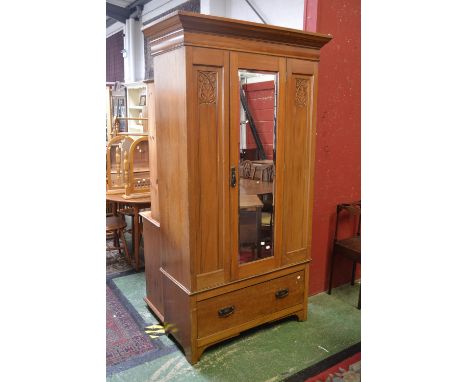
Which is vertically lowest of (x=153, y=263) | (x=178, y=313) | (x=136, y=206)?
(x=178, y=313)

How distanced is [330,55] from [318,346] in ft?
6.57

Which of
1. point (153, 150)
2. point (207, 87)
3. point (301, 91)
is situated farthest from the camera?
point (153, 150)

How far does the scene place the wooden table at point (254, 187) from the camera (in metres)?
2.30

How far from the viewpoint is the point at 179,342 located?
94.4 inches

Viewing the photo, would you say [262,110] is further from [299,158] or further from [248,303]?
[248,303]

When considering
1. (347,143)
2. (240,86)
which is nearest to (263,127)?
(240,86)

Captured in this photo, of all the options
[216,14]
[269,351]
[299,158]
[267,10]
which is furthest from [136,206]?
[216,14]

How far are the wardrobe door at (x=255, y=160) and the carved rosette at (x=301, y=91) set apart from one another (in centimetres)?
14

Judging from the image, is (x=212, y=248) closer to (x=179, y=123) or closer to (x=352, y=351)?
(x=179, y=123)

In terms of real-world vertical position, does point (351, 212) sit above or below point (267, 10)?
below

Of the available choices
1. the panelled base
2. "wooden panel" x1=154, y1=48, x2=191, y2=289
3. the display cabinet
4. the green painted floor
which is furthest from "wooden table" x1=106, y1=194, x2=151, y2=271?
"wooden panel" x1=154, y1=48, x2=191, y2=289

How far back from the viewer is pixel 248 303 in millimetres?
2445

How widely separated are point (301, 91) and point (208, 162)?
79 cm

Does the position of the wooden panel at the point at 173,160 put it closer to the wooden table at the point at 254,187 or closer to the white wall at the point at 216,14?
the wooden table at the point at 254,187
